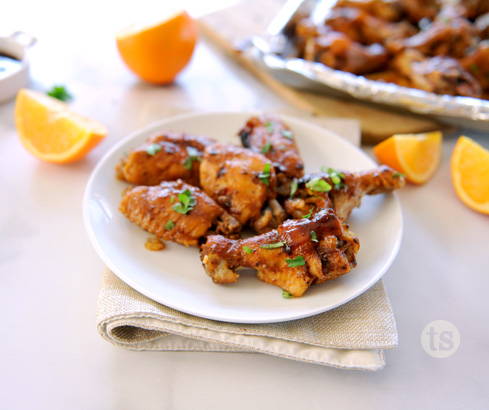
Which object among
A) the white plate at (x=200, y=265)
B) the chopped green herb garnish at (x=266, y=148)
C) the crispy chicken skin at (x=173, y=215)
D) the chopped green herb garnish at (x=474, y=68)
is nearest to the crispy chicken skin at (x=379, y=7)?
the chopped green herb garnish at (x=474, y=68)

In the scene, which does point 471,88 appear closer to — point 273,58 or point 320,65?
point 320,65

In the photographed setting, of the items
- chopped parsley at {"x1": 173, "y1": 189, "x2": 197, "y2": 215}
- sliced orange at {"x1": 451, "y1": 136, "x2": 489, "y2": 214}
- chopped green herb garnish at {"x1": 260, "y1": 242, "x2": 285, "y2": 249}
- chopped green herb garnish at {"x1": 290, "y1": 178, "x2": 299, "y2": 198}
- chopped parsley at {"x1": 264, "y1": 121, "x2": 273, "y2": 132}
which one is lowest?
sliced orange at {"x1": 451, "y1": 136, "x2": 489, "y2": 214}

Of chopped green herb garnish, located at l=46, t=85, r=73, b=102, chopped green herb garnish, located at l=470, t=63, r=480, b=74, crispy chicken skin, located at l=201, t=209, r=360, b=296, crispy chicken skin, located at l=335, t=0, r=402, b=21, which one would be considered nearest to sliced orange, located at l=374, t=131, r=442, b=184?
chopped green herb garnish, located at l=470, t=63, r=480, b=74

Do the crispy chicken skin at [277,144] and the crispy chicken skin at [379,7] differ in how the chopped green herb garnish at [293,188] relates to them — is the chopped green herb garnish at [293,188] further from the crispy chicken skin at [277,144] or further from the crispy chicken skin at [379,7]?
the crispy chicken skin at [379,7]

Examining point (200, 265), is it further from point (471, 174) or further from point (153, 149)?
point (471, 174)

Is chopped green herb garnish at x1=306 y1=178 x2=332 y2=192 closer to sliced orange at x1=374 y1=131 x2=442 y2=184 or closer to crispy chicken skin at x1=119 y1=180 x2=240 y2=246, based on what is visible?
crispy chicken skin at x1=119 y1=180 x2=240 y2=246

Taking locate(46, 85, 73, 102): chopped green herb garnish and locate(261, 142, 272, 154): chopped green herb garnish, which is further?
Answer: locate(46, 85, 73, 102): chopped green herb garnish
